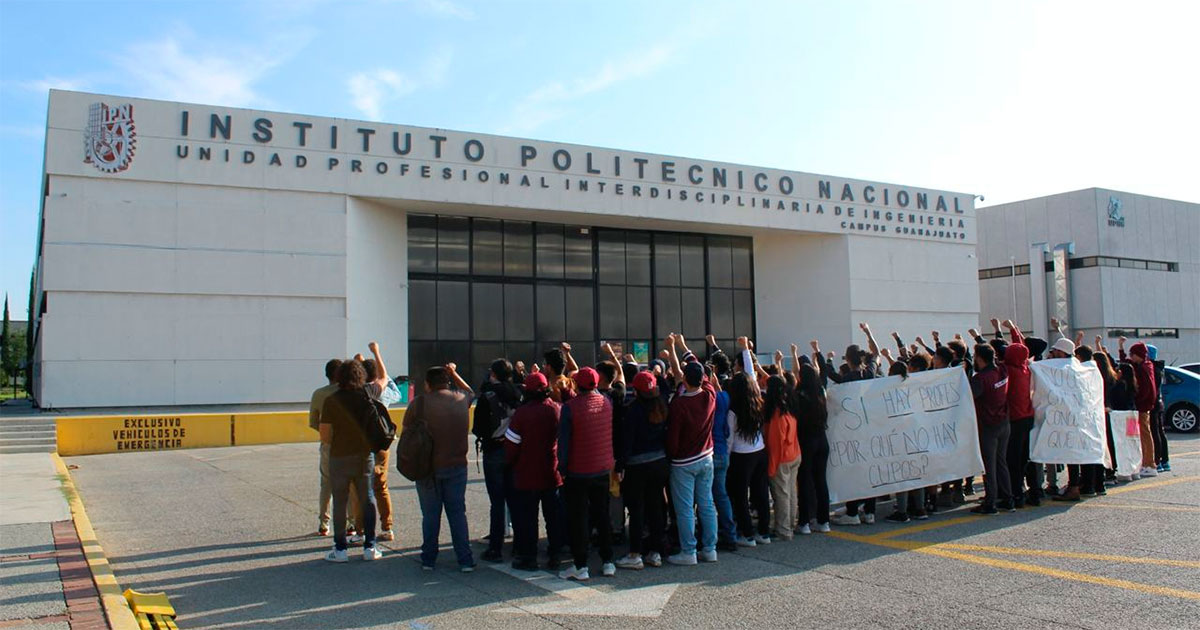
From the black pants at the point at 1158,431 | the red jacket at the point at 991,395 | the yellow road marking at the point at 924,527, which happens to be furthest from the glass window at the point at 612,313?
the yellow road marking at the point at 924,527

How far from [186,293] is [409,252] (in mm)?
7098

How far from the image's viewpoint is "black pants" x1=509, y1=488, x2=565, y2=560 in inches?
287

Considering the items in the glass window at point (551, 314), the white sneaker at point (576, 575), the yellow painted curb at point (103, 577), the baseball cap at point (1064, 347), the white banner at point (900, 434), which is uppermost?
the glass window at point (551, 314)

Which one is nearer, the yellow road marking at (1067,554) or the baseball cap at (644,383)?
the yellow road marking at (1067,554)

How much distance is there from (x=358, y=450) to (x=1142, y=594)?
6.19m

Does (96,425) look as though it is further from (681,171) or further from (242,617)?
(681,171)

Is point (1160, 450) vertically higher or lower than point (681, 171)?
lower

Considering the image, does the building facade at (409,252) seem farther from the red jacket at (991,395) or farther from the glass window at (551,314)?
the red jacket at (991,395)

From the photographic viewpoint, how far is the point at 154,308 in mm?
22562

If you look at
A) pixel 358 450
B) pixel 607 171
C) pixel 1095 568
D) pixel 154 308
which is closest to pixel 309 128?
pixel 154 308

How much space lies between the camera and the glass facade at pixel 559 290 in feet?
92.0

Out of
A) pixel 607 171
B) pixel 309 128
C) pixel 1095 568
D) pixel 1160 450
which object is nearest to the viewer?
pixel 1095 568

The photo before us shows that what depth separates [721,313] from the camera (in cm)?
3347

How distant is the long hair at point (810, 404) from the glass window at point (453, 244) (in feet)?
68.4
